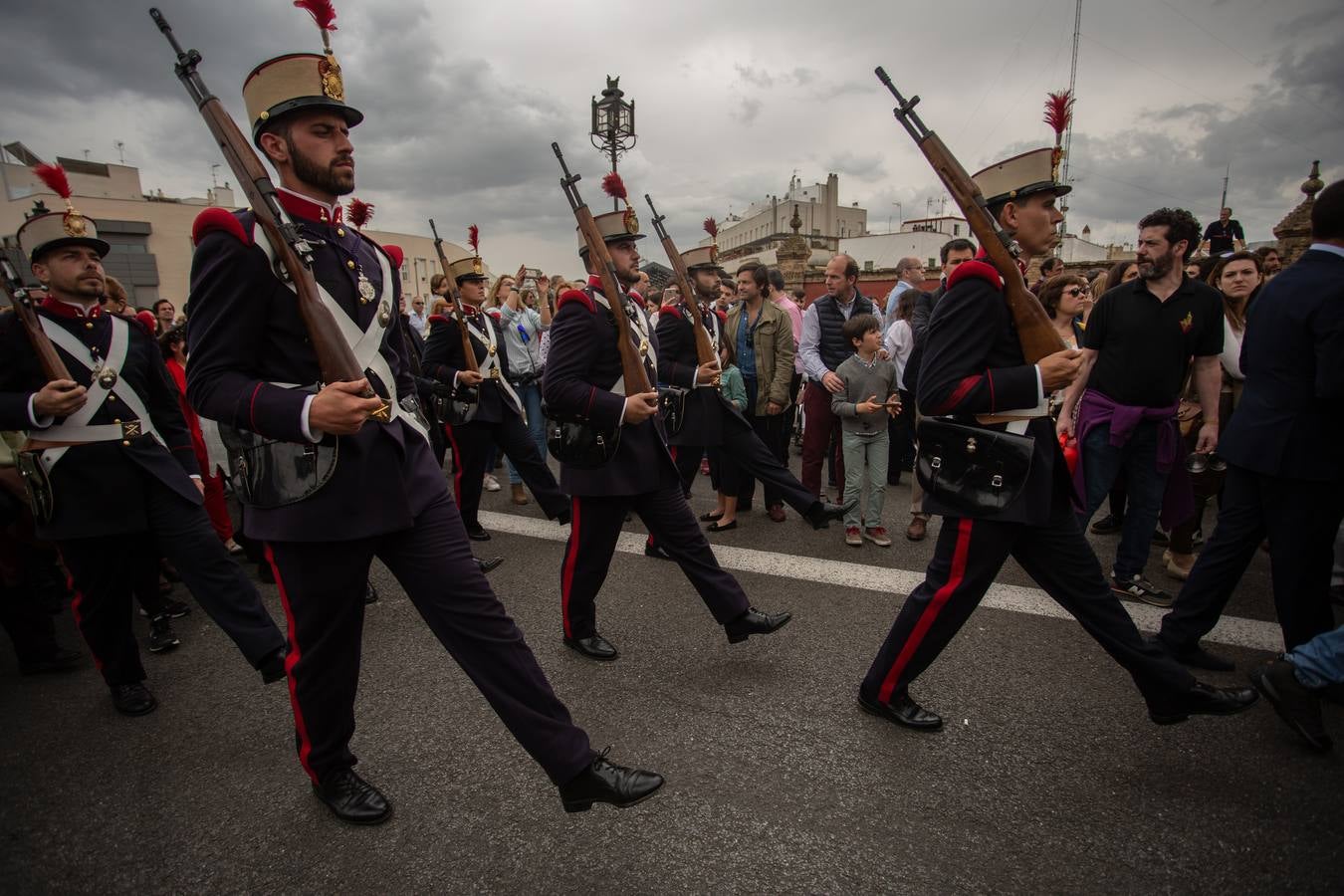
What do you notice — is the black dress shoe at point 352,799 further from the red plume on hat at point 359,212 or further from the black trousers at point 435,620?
the red plume on hat at point 359,212

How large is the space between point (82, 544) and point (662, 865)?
3009mm

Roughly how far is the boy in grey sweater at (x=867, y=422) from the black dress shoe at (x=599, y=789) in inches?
126

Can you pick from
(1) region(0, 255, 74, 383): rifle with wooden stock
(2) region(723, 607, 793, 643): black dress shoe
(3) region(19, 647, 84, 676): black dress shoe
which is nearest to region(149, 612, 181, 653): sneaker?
(3) region(19, 647, 84, 676): black dress shoe

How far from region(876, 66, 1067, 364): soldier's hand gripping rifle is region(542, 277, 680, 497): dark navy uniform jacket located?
5.13ft

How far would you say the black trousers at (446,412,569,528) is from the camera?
5.17 meters

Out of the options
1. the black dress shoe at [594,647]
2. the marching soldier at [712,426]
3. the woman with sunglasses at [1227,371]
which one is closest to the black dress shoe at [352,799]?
the black dress shoe at [594,647]

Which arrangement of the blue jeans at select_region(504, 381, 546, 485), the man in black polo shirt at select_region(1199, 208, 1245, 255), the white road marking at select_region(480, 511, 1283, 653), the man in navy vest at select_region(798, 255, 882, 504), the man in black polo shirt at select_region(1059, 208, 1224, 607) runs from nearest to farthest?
the white road marking at select_region(480, 511, 1283, 653)
the man in black polo shirt at select_region(1059, 208, 1224, 607)
the man in navy vest at select_region(798, 255, 882, 504)
the blue jeans at select_region(504, 381, 546, 485)
the man in black polo shirt at select_region(1199, 208, 1245, 255)

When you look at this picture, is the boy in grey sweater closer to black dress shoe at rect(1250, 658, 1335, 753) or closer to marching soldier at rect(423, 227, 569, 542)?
marching soldier at rect(423, 227, 569, 542)

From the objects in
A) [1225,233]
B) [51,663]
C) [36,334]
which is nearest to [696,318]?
[36,334]

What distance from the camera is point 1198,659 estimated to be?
3.05 meters

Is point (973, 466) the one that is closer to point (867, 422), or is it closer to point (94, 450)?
point (867, 422)

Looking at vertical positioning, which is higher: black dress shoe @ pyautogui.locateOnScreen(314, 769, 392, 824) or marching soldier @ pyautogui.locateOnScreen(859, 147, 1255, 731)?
marching soldier @ pyautogui.locateOnScreen(859, 147, 1255, 731)

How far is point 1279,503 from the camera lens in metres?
2.69

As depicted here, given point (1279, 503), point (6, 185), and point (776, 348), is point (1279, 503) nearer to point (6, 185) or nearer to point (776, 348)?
point (776, 348)
